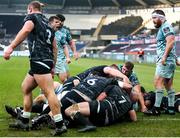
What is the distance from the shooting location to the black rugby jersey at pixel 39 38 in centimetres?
657

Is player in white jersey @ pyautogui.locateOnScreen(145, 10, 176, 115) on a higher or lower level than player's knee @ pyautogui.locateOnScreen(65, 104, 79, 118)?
higher

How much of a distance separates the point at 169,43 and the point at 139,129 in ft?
7.32

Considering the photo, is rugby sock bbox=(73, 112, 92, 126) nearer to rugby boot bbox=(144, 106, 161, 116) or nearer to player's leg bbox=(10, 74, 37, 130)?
player's leg bbox=(10, 74, 37, 130)

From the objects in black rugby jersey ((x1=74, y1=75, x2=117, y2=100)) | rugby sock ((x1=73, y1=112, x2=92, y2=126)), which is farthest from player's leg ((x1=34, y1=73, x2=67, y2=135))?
black rugby jersey ((x1=74, y1=75, x2=117, y2=100))

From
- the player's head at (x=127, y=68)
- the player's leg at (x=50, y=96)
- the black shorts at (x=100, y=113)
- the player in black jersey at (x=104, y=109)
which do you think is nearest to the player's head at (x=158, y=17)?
the player's head at (x=127, y=68)

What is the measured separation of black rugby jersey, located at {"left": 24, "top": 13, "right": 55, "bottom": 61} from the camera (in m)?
6.57

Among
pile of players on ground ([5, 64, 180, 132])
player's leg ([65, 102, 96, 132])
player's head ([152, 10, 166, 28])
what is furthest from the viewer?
player's head ([152, 10, 166, 28])

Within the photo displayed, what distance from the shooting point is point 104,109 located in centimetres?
712

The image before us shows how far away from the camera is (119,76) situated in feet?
25.4

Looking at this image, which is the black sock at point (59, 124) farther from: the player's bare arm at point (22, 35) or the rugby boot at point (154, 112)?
the rugby boot at point (154, 112)

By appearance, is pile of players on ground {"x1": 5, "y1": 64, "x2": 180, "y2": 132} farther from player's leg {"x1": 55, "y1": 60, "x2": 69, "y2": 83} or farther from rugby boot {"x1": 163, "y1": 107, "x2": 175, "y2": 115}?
player's leg {"x1": 55, "y1": 60, "x2": 69, "y2": 83}

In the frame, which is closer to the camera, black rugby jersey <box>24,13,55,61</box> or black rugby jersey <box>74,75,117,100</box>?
black rugby jersey <box>24,13,55,61</box>

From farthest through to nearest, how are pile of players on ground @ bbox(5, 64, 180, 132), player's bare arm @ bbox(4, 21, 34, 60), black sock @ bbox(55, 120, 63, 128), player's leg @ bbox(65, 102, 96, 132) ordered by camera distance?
pile of players on ground @ bbox(5, 64, 180, 132) < player's leg @ bbox(65, 102, 96, 132) < black sock @ bbox(55, 120, 63, 128) < player's bare arm @ bbox(4, 21, 34, 60)

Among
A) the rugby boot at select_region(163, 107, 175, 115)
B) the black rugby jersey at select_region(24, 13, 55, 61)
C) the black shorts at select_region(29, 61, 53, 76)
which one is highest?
the black rugby jersey at select_region(24, 13, 55, 61)
